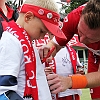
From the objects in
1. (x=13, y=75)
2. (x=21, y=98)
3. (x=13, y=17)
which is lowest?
(x=21, y=98)

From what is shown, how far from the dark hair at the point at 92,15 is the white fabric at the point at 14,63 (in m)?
0.60

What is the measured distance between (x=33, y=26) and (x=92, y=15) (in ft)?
1.75

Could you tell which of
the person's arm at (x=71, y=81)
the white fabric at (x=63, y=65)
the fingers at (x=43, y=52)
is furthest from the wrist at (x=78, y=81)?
the white fabric at (x=63, y=65)

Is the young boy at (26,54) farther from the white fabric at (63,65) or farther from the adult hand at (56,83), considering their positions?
the white fabric at (63,65)

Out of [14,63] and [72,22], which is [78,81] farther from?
[14,63]

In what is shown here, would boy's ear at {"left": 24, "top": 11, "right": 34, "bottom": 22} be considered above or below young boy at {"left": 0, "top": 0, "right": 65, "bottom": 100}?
above

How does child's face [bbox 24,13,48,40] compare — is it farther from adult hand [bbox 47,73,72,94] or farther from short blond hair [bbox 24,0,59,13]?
adult hand [bbox 47,73,72,94]

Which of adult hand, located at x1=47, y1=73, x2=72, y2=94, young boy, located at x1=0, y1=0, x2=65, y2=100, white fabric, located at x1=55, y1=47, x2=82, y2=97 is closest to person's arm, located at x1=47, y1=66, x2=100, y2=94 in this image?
adult hand, located at x1=47, y1=73, x2=72, y2=94

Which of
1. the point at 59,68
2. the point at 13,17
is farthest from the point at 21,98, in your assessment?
the point at 59,68

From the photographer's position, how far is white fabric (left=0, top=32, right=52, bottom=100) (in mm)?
1724

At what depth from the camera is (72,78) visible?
2.39 m

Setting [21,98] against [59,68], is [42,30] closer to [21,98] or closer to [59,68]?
[21,98]

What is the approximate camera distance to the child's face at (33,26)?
75.3 inches

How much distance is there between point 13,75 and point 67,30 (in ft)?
4.21
